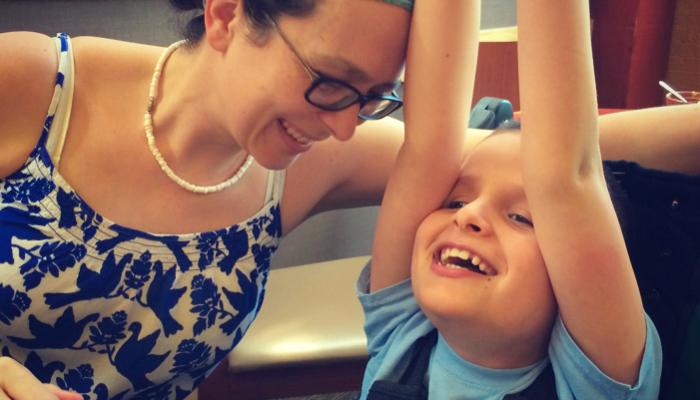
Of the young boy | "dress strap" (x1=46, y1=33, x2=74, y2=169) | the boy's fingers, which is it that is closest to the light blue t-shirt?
the young boy

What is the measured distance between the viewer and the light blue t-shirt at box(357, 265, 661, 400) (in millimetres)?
897

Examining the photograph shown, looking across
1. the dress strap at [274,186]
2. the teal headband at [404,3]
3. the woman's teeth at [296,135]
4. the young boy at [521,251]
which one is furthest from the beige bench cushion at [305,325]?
the teal headband at [404,3]

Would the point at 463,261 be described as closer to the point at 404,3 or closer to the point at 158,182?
the point at 404,3

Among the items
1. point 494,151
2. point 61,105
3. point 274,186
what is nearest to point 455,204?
point 494,151

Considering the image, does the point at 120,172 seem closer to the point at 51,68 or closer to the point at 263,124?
the point at 51,68

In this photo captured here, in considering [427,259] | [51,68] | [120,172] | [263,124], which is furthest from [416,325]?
[51,68]

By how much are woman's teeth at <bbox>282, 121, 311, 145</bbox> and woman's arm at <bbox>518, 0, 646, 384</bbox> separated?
15.1 inches

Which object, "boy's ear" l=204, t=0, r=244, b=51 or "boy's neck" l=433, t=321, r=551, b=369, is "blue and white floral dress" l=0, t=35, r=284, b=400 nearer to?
"boy's ear" l=204, t=0, r=244, b=51

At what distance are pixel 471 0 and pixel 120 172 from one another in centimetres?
68

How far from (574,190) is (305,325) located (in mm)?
1130

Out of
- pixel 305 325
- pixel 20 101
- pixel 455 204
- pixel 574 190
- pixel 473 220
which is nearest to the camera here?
pixel 574 190

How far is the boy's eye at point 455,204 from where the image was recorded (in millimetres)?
1045

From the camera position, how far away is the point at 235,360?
1784mm

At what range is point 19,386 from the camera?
899mm
